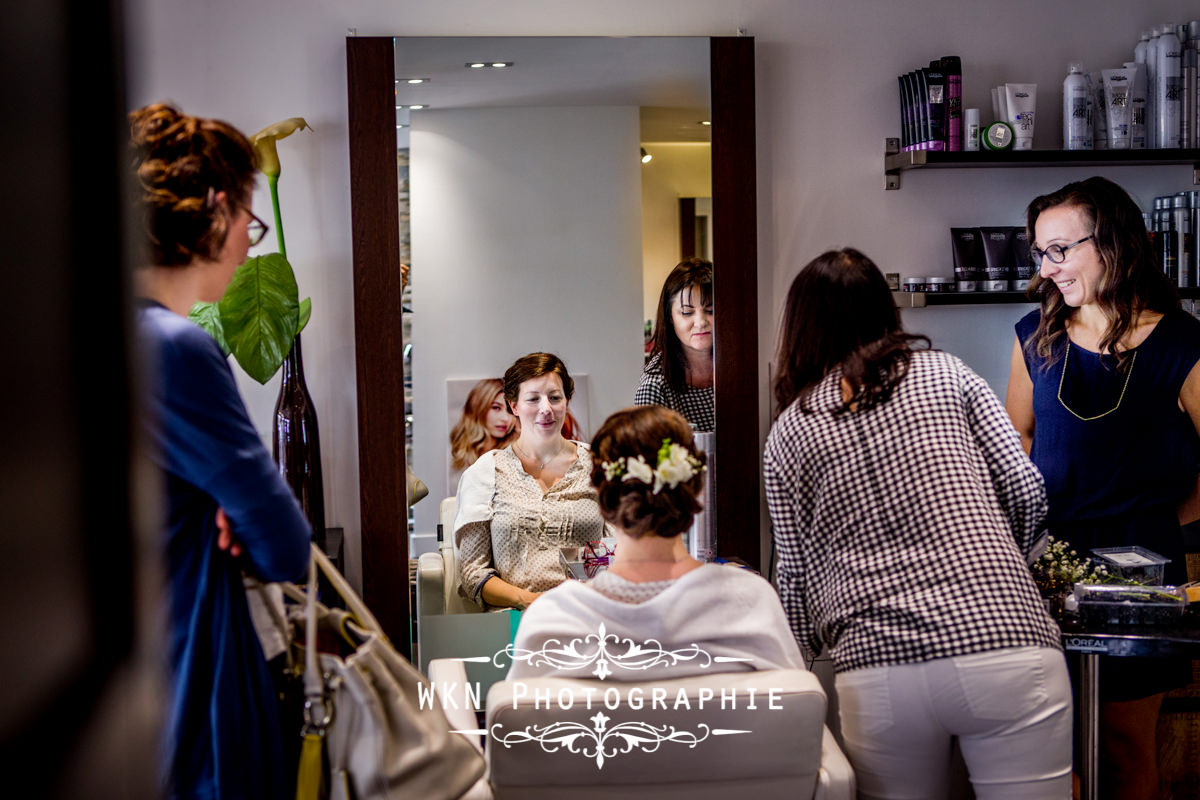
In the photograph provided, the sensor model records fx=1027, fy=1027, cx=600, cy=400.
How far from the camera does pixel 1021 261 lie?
2.54 m

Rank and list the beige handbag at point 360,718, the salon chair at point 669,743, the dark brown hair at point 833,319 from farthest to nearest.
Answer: the dark brown hair at point 833,319
the salon chair at point 669,743
the beige handbag at point 360,718

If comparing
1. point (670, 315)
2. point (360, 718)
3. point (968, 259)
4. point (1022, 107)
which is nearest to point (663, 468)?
point (360, 718)

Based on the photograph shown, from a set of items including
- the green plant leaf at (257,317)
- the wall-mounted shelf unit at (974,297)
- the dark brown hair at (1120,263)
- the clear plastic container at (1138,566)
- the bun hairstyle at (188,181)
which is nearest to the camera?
the bun hairstyle at (188,181)

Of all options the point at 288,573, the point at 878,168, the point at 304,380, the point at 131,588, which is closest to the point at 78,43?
the point at 131,588

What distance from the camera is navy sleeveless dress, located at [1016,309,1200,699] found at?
216 centimetres

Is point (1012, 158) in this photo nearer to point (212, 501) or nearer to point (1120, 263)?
point (1120, 263)

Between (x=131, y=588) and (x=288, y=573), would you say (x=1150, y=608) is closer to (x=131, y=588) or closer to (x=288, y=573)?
(x=288, y=573)

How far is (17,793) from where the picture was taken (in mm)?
131

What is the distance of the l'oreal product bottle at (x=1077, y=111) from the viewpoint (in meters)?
2.48

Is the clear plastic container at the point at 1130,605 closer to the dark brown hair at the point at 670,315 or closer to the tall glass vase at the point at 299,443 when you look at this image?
the dark brown hair at the point at 670,315

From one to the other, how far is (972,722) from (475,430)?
1311 mm

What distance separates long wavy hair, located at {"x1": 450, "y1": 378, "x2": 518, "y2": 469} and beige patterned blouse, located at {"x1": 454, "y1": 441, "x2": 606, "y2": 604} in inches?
0.9

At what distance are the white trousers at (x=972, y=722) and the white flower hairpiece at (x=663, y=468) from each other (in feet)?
1.36

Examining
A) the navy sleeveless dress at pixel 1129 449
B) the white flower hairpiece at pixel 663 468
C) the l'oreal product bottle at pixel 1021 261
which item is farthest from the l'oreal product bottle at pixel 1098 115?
the white flower hairpiece at pixel 663 468
